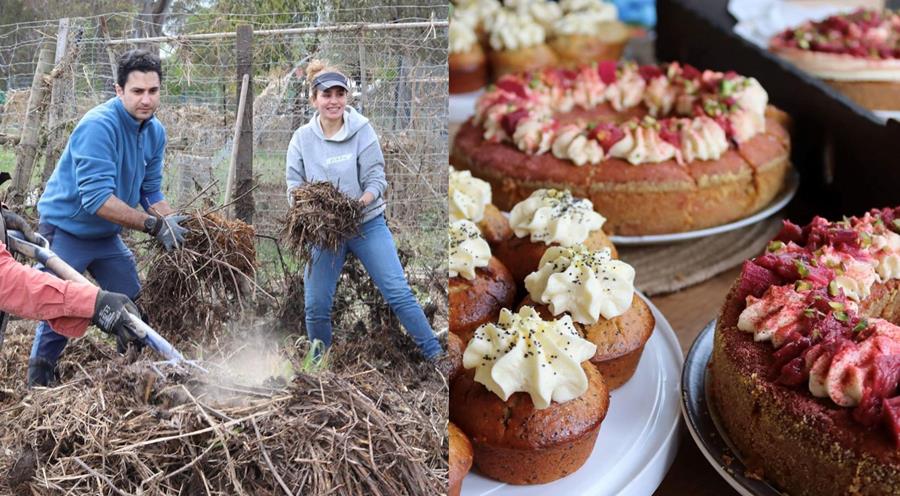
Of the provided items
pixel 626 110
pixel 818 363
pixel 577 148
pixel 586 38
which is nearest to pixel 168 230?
pixel 818 363

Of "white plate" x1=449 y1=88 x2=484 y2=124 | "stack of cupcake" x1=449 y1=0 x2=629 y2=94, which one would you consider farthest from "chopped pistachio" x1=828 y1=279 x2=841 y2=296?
"stack of cupcake" x1=449 y1=0 x2=629 y2=94

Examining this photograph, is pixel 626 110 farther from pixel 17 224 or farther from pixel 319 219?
pixel 17 224

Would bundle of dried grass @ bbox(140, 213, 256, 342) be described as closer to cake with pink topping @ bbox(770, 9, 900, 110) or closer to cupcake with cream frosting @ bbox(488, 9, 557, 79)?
cake with pink topping @ bbox(770, 9, 900, 110)

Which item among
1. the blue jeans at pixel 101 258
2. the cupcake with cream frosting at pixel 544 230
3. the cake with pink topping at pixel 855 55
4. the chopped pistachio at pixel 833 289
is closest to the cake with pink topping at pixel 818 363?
the chopped pistachio at pixel 833 289

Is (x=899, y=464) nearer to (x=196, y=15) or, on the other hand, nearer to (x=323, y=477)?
(x=323, y=477)

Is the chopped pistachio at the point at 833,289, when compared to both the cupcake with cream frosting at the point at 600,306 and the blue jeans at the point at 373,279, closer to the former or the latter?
the cupcake with cream frosting at the point at 600,306
